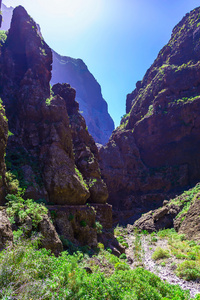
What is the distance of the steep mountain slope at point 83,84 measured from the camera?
149m

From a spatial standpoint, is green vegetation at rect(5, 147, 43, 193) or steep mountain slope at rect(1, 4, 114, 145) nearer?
green vegetation at rect(5, 147, 43, 193)

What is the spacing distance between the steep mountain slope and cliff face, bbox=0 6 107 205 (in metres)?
108

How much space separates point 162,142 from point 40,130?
134ft

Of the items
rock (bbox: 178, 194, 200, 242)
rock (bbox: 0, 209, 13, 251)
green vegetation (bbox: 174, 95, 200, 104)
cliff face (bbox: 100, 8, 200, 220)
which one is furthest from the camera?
green vegetation (bbox: 174, 95, 200, 104)

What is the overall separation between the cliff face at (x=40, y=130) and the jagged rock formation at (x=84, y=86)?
10774 cm

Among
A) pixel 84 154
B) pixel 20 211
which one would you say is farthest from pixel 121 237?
pixel 20 211

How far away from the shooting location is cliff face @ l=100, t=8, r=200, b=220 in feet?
158

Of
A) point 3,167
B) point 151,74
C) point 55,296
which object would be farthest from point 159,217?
point 151,74

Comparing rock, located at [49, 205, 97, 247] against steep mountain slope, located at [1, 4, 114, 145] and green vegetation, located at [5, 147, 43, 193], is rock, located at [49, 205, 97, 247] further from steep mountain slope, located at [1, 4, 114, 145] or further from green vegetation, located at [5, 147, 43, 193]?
steep mountain slope, located at [1, 4, 114, 145]

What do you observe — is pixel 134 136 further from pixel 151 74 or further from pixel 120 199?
pixel 151 74

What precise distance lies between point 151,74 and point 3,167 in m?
72.8

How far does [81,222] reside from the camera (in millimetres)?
18594

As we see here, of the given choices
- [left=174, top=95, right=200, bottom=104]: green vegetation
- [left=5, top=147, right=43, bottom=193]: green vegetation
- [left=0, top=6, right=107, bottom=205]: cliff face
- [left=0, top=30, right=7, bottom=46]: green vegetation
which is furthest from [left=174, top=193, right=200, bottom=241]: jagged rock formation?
[left=0, top=30, right=7, bottom=46]: green vegetation

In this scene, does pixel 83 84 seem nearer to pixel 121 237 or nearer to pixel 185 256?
pixel 121 237
